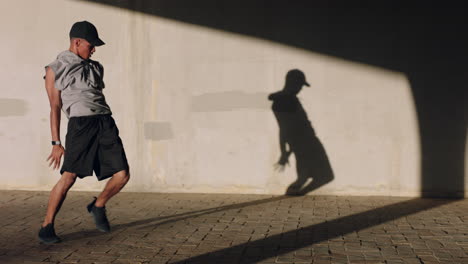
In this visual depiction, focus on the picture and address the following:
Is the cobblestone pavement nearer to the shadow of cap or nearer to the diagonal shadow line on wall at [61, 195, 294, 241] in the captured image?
the diagonal shadow line on wall at [61, 195, 294, 241]

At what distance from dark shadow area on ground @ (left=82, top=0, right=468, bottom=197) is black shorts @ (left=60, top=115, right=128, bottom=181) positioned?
10.0 feet

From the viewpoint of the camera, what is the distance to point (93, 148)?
579 cm

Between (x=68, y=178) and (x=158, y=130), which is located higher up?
(x=158, y=130)

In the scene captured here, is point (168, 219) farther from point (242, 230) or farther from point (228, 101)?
point (228, 101)

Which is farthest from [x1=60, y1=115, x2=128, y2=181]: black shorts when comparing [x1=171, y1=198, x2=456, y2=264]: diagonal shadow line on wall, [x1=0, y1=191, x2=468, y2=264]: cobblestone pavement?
[x1=171, y1=198, x2=456, y2=264]: diagonal shadow line on wall

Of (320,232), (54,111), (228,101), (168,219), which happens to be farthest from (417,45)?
(54,111)

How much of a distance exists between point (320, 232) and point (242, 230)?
73 centimetres

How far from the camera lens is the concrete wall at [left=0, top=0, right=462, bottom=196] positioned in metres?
8.03

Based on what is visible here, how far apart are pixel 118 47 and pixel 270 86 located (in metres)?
2.03

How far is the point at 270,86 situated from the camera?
8.17 m

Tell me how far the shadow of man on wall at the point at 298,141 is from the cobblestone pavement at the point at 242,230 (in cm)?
29

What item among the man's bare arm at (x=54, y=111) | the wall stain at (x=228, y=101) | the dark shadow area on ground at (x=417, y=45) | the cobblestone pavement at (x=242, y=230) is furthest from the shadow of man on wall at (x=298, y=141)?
the man's bare arm at (x=54, y=111)

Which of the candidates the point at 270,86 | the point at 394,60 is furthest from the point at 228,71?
the point at 394,60

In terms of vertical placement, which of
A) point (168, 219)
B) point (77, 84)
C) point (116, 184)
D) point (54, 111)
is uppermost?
point (77, 84)
